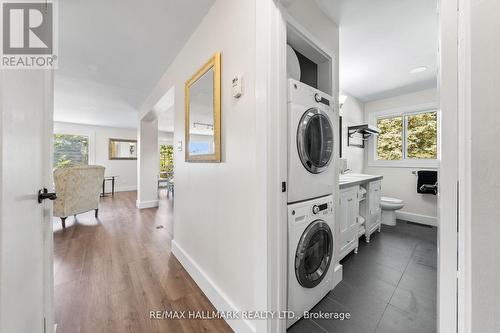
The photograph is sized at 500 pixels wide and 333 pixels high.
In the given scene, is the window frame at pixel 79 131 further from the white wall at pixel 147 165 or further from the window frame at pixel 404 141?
the window frame at pixel 404 141

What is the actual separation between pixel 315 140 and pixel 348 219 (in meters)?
1.08

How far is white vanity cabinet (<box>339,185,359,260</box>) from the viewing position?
6.03 feet

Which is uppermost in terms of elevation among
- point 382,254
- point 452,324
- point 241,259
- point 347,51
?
point 347,51

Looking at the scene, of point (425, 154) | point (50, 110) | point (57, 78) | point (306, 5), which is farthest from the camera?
point (425, 154)

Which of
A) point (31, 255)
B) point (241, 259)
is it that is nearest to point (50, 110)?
point (31, 255)

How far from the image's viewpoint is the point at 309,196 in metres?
1.31

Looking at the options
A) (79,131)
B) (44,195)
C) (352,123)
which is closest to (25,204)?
(44,195)

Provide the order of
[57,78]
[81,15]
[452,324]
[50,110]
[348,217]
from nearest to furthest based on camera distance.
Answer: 1. [452,324]
2. [50,110]
3. [81,15]
4. [348,217]
5. [57,78]

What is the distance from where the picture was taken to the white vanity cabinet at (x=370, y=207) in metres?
2.44

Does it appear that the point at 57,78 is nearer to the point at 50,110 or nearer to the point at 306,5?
the point at 50,110

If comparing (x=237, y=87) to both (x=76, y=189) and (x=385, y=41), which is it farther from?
(x=76, y=189)

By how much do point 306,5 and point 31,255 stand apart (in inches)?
87.7

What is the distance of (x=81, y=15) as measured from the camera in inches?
60.2

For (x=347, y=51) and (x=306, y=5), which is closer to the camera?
(x=306, y=5)
